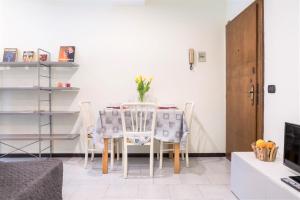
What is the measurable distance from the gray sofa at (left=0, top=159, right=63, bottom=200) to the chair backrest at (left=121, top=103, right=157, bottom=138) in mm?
1520

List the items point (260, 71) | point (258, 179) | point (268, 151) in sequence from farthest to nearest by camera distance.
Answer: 1. point (260, 71)
2. point (268, 151)
3. point (258, 179)

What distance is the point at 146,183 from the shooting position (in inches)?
113

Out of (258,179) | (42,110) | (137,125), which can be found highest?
(42,110)

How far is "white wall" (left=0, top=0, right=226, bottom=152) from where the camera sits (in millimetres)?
4004

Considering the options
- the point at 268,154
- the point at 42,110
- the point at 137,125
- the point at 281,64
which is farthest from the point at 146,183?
the point at 42,110

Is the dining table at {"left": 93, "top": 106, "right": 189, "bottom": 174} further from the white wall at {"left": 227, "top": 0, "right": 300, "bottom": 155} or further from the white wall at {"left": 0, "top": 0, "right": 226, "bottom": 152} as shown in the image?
the white wall at {"left": 227, "top": 0, "right": 300, "bottom": 155}

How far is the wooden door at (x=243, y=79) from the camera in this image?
9.24 ft

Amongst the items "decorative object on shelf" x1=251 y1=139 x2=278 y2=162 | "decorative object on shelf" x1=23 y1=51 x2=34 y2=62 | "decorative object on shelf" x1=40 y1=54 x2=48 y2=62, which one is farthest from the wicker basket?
"decorative object on shelf" x1=23 y1=51 x2=34 y2=62

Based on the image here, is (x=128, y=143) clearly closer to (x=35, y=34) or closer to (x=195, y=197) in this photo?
(x=195, y=197)

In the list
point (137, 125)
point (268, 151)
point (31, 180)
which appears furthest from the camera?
point (137, 125)

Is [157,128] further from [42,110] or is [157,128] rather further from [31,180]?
[31,180]

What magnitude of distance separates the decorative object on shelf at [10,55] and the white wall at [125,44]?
0.38ft

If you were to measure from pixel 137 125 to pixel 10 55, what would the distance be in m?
2.44

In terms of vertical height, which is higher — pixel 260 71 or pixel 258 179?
pixel 260 71
